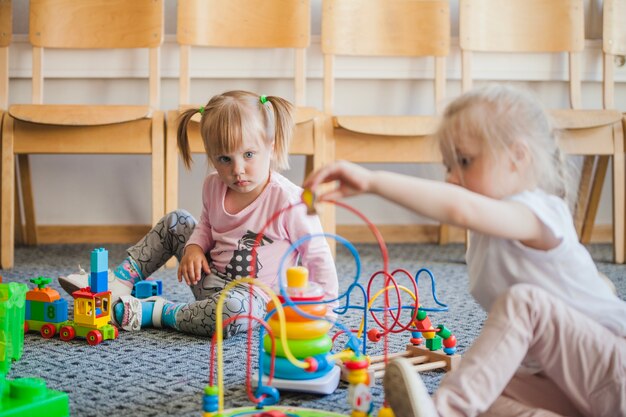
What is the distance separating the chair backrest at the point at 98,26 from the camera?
2.20 meters

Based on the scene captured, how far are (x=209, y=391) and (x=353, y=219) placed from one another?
1.76 meters

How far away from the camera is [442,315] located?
4.71ft

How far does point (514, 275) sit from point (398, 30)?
1571 millimetres

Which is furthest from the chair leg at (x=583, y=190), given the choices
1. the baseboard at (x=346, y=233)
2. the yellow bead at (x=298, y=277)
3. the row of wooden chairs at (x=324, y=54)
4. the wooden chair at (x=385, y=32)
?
the yellow bead at (x=298, y=277)

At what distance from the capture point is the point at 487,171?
83 centimetres

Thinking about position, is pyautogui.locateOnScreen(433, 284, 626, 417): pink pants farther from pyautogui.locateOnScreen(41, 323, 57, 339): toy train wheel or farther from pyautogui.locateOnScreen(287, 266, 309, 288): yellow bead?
pyautogui.locateOnScreen(41, 323, 57, 339): toy train wheel

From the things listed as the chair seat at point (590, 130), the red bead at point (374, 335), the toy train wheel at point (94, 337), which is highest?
the chair seat at point (590, 130)

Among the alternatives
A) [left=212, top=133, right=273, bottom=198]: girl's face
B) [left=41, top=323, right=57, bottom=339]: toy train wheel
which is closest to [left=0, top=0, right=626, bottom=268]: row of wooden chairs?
[left=212, top=133, right=273, bottom=198]: girl's face

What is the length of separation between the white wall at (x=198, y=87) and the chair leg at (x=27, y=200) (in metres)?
0.09

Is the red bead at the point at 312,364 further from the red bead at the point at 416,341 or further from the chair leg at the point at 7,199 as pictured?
the chair leg at the point at 7,199

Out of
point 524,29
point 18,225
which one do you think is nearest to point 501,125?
point 524,29

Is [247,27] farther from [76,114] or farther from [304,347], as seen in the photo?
[304,347]

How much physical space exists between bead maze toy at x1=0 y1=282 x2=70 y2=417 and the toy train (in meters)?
0.26

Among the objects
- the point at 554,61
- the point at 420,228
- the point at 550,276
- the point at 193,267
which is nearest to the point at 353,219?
the point at 420,228
